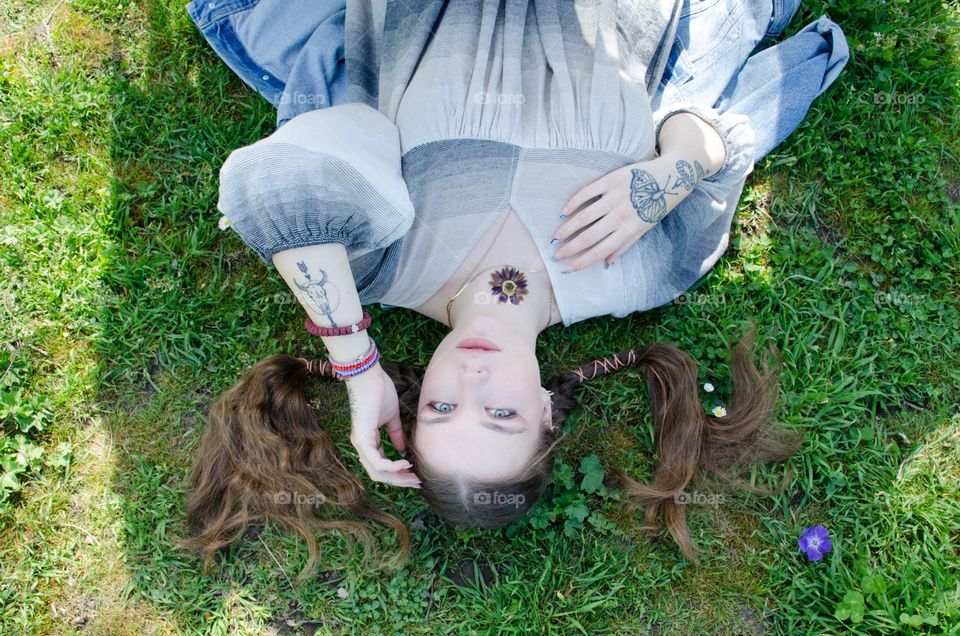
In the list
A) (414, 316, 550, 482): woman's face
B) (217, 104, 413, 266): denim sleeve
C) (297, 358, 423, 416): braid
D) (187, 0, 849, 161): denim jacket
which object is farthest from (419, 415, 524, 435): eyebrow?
(187, 0, 849, 161): denim jacket

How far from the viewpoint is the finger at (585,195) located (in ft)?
10.8

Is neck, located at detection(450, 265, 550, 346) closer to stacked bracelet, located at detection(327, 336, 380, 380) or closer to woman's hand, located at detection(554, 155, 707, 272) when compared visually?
woman's hand, located at detection(554, 155, 707, 272)

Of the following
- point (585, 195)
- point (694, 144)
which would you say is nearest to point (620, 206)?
point (585, 195)

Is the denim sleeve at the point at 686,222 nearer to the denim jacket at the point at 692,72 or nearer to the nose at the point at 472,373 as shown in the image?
the denim jacket at the point at 692,72

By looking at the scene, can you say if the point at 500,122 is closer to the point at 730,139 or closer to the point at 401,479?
the point at 730,139

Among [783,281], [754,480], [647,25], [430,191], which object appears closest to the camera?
[430,191]

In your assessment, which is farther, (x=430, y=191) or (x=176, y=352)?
(x=176, y=352)

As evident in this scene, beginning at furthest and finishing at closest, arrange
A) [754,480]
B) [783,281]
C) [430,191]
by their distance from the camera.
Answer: [783,281] < [754,480] < [430,191]

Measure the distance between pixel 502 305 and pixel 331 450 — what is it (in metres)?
1.33

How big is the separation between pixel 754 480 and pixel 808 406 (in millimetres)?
544

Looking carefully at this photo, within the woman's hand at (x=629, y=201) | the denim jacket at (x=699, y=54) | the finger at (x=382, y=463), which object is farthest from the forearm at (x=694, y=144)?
the finger at (x=382, y=463)

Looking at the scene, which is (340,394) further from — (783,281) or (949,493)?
(949,493)

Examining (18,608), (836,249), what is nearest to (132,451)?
(18,608)

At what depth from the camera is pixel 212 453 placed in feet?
12.1
